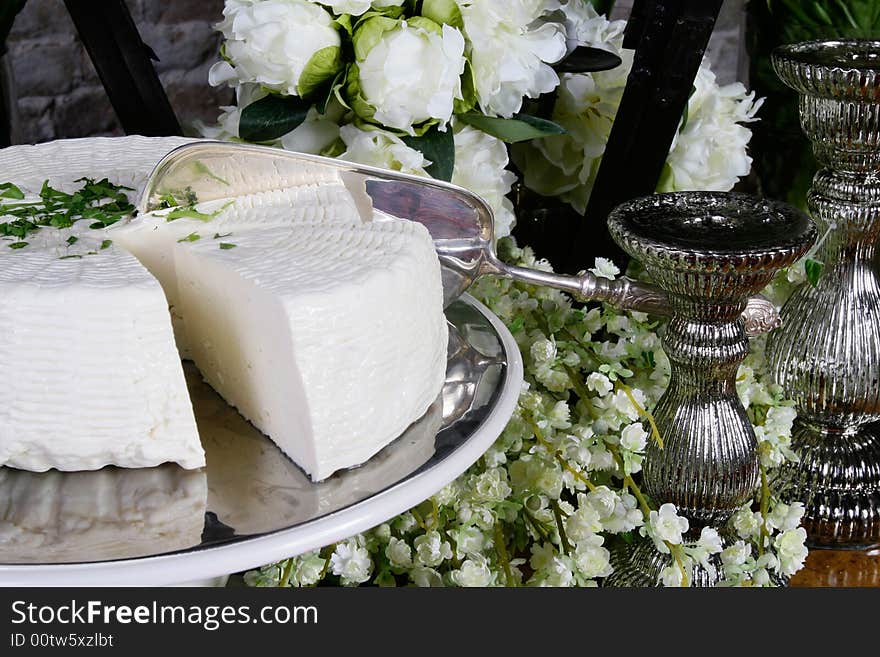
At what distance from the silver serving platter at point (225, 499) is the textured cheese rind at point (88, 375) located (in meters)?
0.02

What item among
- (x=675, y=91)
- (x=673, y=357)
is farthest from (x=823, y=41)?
(x=673, y=357)

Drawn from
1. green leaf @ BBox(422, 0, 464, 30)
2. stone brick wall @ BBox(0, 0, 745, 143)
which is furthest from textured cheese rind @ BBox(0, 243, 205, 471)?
stone brick wall @ BBox(0, 0, 745, 143)

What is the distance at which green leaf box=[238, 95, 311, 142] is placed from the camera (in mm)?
823

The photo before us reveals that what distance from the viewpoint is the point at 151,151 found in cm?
88

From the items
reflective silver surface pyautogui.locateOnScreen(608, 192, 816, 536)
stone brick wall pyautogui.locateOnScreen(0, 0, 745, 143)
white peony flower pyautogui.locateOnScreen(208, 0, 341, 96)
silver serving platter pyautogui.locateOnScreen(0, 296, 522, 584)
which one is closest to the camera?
silver serving platter pyautogui.locateOnScreen(0, 296, 522, 584)

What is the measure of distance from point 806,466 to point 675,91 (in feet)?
1.05

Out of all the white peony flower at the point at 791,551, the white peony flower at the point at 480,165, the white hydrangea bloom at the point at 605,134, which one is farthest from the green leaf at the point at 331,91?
the white peony flower at the point at 791,551

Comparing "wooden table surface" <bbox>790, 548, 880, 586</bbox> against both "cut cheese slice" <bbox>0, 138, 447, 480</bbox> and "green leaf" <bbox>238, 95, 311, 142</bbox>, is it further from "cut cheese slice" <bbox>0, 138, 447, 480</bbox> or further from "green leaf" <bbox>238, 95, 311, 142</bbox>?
"green leaf" <bbox>238, 95, 311, 142</bbox>

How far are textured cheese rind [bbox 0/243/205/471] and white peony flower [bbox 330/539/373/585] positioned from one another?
0.11 metres

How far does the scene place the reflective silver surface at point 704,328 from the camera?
0.66 metres

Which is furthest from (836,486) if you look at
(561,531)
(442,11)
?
(442,11)

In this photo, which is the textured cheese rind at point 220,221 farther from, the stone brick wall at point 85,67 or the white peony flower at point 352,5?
the stone brick wall at point 85,67

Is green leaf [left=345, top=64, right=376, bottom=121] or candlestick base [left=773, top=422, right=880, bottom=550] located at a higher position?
green leaf [left=345, top=64, right=376, bottom=121]

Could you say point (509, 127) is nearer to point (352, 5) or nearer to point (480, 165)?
point (480, 165)
